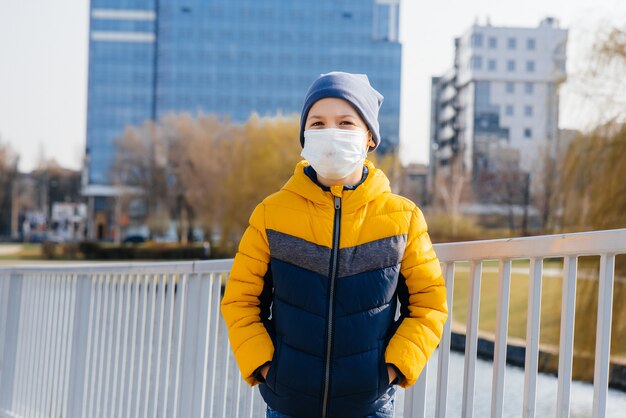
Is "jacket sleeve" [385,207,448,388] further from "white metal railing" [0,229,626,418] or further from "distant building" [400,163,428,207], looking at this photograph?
"distant building" [400,163,428,207]

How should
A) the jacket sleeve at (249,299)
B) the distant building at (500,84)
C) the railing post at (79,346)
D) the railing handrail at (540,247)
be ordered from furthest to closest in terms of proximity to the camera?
the distant building at (500,84)
the railing post at (79,346)
the jacket sleeve at (249,299)
the railing handrail at (540,247)

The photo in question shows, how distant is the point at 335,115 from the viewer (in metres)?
2.10

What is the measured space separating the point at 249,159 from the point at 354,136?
136ft

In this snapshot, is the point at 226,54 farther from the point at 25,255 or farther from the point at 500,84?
the point at 25,255

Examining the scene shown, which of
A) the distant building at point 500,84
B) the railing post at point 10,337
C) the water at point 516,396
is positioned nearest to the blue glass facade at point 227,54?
the distant building at point 500,84

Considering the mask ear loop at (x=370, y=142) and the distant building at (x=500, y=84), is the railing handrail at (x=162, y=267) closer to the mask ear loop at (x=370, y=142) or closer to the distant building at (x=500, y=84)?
the mask ear loop at (x=370, y=142)

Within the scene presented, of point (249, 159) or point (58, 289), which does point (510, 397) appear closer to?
point (58, 289)

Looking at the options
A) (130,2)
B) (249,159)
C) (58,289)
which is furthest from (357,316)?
(130,2)

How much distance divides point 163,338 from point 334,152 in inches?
65.5

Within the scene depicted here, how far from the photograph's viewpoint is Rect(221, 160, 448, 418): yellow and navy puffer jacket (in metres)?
1.93

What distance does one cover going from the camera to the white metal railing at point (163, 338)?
6.35 ft

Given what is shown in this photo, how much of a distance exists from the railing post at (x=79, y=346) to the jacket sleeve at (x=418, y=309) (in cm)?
244

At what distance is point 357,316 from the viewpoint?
6.32 feet

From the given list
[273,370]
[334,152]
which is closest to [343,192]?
[334,152]
